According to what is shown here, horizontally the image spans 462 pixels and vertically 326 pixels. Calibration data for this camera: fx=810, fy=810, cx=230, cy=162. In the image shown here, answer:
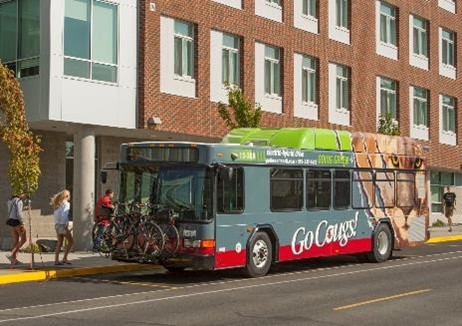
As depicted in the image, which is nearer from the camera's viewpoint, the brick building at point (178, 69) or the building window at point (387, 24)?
the brick building at point (178, 69)

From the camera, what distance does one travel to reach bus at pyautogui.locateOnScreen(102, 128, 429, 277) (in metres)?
15.5

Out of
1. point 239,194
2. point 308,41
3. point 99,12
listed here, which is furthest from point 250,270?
point 308,41

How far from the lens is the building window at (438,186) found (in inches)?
→ 1699

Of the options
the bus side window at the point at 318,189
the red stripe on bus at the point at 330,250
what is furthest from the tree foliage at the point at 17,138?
the bus side window at the point at 318,189

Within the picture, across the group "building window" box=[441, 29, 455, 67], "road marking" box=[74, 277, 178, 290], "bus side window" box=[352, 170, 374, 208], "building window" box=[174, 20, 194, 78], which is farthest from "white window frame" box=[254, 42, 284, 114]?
"building window" box=[441, 29, 455, 67]

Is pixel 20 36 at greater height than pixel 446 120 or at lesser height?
greater

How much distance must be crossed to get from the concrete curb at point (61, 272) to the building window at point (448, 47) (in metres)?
28.4

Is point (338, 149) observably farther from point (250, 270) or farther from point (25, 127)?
point (25, 127)

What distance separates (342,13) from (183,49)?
10.8 meters

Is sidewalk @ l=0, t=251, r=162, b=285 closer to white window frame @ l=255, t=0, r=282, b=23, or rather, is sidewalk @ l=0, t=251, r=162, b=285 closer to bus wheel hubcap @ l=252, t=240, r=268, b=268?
bus wheel hubcap @ l=252, t=240, r=268, b=268

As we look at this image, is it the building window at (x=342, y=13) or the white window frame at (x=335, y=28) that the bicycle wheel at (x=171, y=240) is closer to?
the white window frame at (x=335, y=28)

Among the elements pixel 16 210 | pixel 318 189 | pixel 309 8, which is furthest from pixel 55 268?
pixel 309 8

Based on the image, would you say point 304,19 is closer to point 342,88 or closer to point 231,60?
point 342,88

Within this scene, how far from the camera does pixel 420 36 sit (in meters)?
40.7
